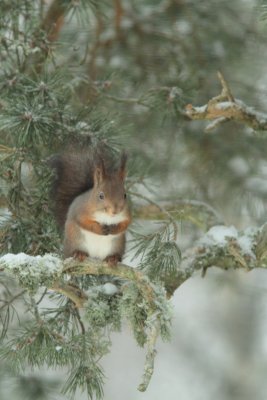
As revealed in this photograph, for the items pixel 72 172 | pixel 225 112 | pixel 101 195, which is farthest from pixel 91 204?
A: pixel 225 112

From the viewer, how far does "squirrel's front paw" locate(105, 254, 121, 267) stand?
165 cm

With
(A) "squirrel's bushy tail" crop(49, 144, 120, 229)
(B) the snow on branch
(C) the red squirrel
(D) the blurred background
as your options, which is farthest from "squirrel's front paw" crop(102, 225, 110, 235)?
(D) the blurred background

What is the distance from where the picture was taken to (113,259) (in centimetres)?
172

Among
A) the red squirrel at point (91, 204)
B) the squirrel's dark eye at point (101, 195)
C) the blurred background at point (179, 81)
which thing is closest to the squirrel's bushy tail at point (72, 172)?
the red squirrel at point (91, 204)

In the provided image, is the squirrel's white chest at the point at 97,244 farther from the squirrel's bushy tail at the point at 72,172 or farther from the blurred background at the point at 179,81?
the blurred background at the point at 179,81

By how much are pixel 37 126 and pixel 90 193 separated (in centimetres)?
17

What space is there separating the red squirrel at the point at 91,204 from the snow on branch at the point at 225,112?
0.21 metres

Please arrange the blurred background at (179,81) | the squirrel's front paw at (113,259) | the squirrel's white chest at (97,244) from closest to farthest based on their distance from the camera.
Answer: the squirrel's front paw at (113,259) → the squirrel's white chest at (97,244) → the blurred background at (179,81)

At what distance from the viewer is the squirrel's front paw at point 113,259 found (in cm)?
165

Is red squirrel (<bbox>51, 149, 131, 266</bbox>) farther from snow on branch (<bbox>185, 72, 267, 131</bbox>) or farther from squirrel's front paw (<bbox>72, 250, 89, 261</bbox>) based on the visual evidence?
snow on branch (<bbox>185, 72, 267, 131</bbox>)

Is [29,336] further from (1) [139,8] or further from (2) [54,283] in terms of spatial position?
(1) [139,8]

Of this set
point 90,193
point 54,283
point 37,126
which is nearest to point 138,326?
point 54,283

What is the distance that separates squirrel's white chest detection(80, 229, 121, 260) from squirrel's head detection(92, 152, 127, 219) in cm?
6

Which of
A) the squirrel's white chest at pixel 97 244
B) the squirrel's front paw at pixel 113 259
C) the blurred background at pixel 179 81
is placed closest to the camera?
the squirrel's front paw at pixel 113 259
